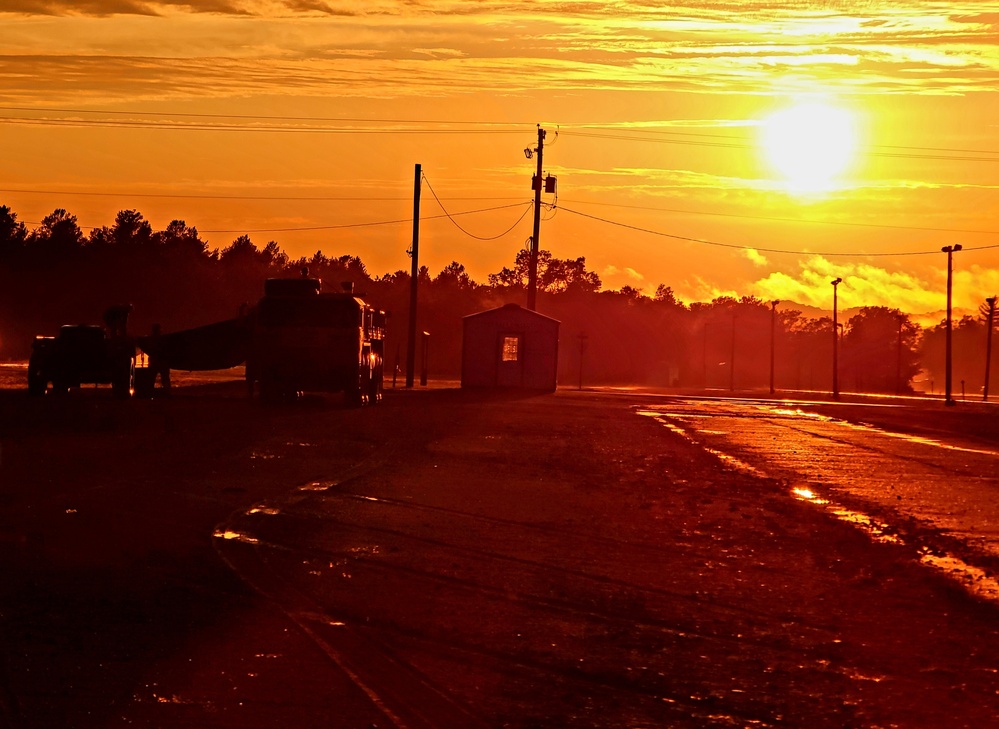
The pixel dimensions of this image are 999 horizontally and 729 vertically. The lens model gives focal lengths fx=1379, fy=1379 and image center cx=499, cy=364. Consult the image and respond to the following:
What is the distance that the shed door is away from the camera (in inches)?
2258

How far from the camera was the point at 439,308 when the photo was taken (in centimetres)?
12975

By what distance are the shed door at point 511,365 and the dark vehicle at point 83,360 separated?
21.7 meters

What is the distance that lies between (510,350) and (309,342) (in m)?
21.6

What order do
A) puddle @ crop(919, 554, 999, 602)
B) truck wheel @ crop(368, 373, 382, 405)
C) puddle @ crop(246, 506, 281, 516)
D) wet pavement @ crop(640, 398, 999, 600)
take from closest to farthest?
1. puddle @ crop(919, 554, 999, 602)
2. wet pavement @ crop(640, 398, 999, 600)
3. puddle @ crop(246, 506, 281, 516)
4. truck wheel @ crop(368, 373, 382, 405)

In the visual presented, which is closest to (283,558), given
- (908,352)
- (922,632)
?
(922,632)

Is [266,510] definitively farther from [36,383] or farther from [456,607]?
[36,383]

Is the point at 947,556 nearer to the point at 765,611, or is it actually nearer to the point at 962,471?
the point at 765,611

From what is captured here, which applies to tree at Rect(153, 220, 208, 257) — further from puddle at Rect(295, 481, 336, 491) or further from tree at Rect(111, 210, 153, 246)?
puddle at Rect(295, 481, 336, 491)

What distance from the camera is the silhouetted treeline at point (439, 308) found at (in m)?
112

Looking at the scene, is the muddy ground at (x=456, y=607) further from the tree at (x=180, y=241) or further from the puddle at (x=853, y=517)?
the tree at (x=180, y=241)

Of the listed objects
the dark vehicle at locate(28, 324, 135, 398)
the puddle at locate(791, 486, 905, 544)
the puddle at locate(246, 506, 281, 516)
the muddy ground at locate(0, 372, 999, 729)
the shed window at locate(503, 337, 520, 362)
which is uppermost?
the shed window at locate(503, 337, 520, 362)

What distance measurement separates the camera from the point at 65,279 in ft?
378

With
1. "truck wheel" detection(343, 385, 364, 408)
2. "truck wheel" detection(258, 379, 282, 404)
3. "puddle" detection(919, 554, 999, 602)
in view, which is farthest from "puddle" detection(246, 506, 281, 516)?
"truck wheel" detection(258, 379, 282, 404)

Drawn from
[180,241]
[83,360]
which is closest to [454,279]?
[180,241]
